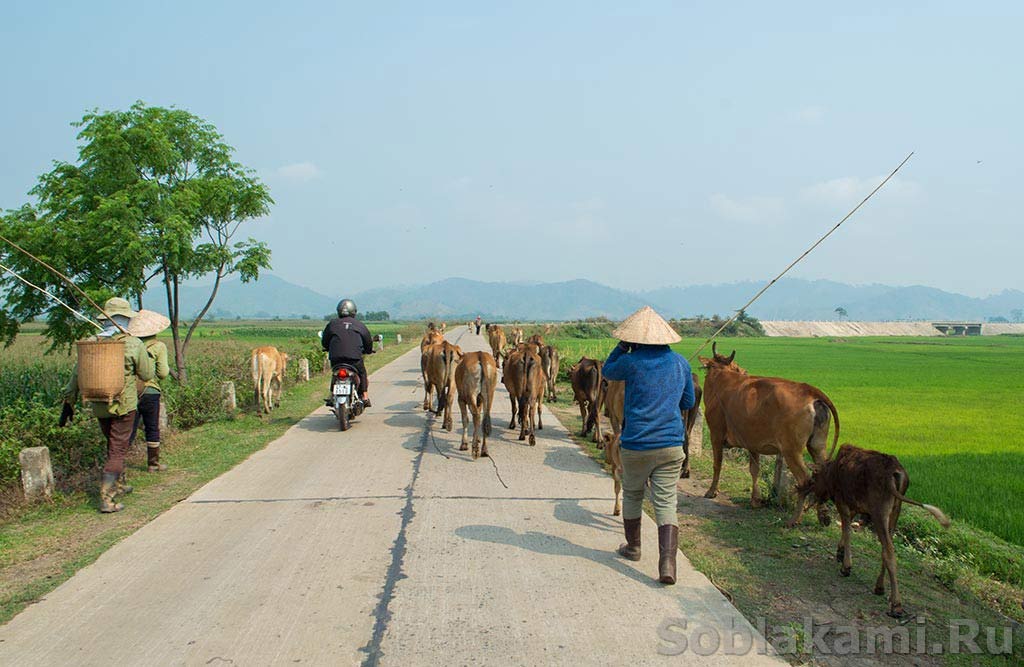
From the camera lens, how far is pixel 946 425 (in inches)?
521

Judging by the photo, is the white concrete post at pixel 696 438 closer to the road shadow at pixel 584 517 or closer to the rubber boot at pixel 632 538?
the road shadow at pixel 584 517

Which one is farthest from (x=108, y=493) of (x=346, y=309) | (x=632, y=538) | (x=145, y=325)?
(x=346, y=309)

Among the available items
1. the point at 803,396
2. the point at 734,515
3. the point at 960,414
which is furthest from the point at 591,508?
the point at 960,414

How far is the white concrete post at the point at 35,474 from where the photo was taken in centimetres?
658

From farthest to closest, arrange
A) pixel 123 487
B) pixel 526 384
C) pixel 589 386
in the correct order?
pixel 589 386 < pixel 526 384 < pixel 123 487

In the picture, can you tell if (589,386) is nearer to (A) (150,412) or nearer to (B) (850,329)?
(A) (150,412)

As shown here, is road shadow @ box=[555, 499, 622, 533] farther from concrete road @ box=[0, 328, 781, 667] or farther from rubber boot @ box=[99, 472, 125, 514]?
rubber boot @ box=[99, 472, 125, 514]

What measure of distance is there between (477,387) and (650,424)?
404cm

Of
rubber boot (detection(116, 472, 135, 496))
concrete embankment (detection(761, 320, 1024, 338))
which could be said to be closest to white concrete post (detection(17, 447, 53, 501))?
rubber boot (detection(116, 472, 135, 496))

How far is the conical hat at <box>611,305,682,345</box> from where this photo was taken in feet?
17.0

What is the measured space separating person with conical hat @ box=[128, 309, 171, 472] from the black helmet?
3.61 metres

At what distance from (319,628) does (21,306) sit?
429 inches

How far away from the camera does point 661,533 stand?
4.88 m

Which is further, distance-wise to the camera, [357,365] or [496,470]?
[357,365]
